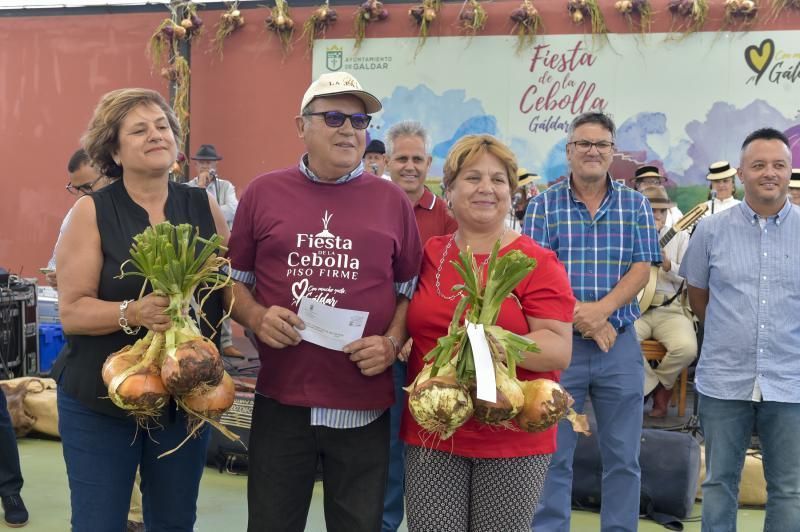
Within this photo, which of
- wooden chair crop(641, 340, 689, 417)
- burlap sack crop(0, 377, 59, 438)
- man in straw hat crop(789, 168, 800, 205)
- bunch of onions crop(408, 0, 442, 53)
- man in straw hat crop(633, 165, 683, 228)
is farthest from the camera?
bunch of onions crop(408, 0, 442, 53)

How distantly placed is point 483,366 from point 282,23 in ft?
27.6

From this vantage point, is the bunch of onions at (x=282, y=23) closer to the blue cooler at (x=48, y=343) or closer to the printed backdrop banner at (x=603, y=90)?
the printed backdrop banner at (x=603, y=90)

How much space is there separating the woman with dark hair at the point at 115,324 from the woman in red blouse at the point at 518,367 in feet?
2.57

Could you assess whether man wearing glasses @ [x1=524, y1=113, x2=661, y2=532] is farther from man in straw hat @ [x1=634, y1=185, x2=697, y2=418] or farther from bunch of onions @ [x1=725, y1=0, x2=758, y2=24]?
bunch of onions @ [x1=725, y1=0, x2=758, y2=24]

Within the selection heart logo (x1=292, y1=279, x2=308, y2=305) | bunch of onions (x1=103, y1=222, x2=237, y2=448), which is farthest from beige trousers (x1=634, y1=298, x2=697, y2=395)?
bunch of onions (x1=103, y1=222, x2=237, y2=448)

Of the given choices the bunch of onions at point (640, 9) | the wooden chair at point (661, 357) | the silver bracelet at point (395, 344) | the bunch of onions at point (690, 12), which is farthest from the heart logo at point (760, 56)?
the silver bracelet at point (395, 344)

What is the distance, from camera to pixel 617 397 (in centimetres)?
405

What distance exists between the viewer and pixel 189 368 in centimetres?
259

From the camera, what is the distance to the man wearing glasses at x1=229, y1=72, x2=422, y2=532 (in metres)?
2.86

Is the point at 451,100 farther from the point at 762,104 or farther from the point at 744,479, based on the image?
the point at 744,479

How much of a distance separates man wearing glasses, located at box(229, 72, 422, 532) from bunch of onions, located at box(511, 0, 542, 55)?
665 cm

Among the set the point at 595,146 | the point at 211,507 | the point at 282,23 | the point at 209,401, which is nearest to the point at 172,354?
the point at 209,401

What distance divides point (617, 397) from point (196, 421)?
2.09 meters

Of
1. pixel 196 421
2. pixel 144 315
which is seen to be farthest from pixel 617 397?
pixel 144 315
